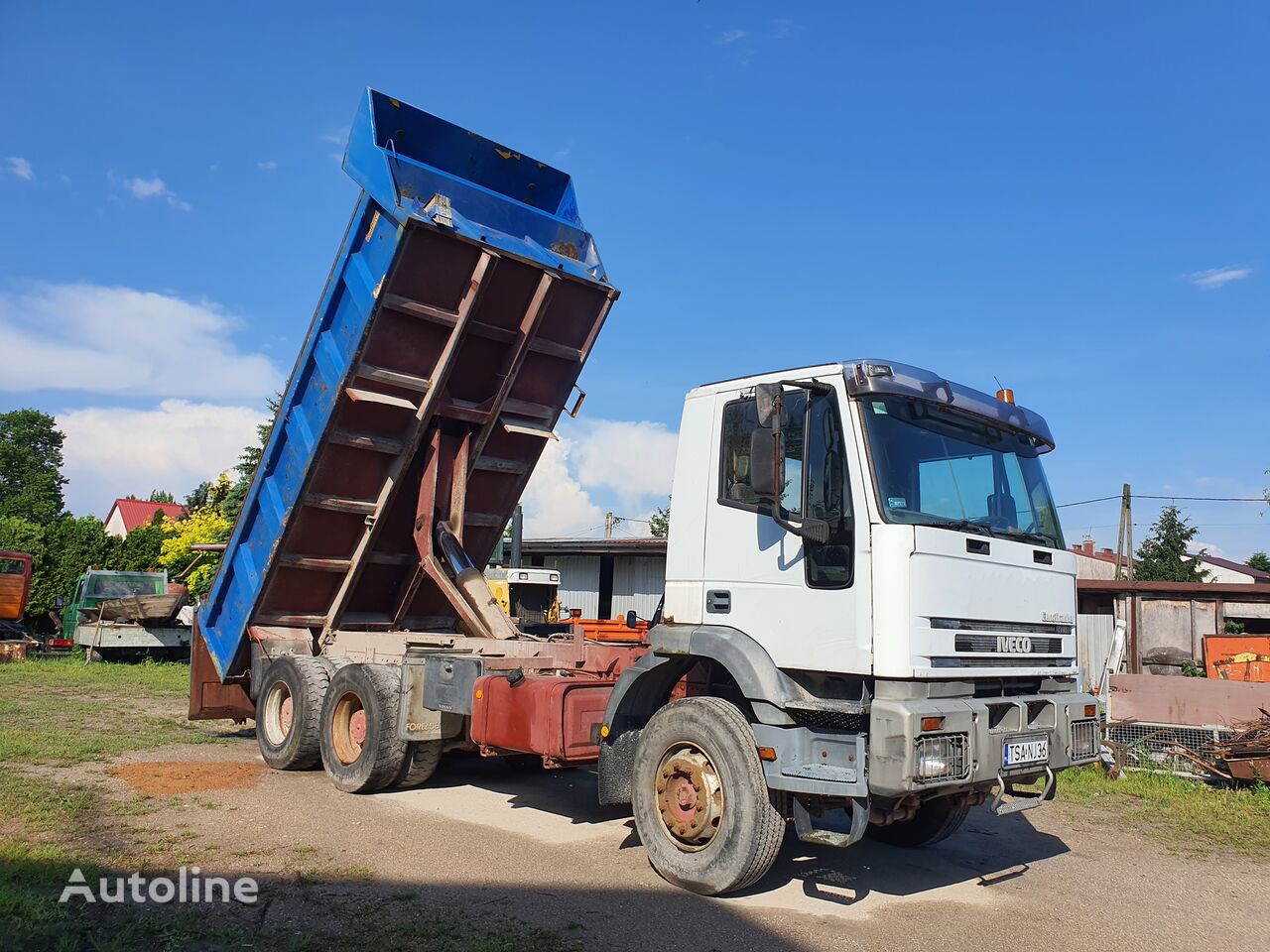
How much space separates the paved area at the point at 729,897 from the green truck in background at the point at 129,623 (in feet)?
43.7

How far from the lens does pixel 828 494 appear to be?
4.93m

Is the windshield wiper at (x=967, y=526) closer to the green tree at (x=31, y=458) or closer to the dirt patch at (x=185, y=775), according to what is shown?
the dirt patch at (x=185, y=775)

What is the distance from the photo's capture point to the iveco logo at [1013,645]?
5.07m

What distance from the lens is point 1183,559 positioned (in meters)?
36.8

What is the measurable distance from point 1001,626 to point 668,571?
191 centimetres

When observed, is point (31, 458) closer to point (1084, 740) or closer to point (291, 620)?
point (291, 620)

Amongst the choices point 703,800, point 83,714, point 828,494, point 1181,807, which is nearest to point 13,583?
point 83,714

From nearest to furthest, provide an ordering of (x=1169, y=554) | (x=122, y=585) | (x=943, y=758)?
(x=943, y=758)
(x=122, y=585)
(x=1169, y=554)

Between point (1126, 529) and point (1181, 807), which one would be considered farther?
point (1126, 529)

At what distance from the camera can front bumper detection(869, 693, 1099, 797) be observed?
4465 mm

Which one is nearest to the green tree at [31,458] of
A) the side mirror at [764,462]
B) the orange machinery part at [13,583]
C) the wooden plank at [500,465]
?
the orange machinery part at [13,583]

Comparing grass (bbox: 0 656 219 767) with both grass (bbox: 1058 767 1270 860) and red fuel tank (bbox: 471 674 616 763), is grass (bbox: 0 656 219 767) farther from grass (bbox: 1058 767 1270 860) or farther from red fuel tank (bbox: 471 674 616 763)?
grass (bbox: 1058 767 1270 860)

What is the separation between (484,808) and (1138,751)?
270 inches

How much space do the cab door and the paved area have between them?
1.38 m
